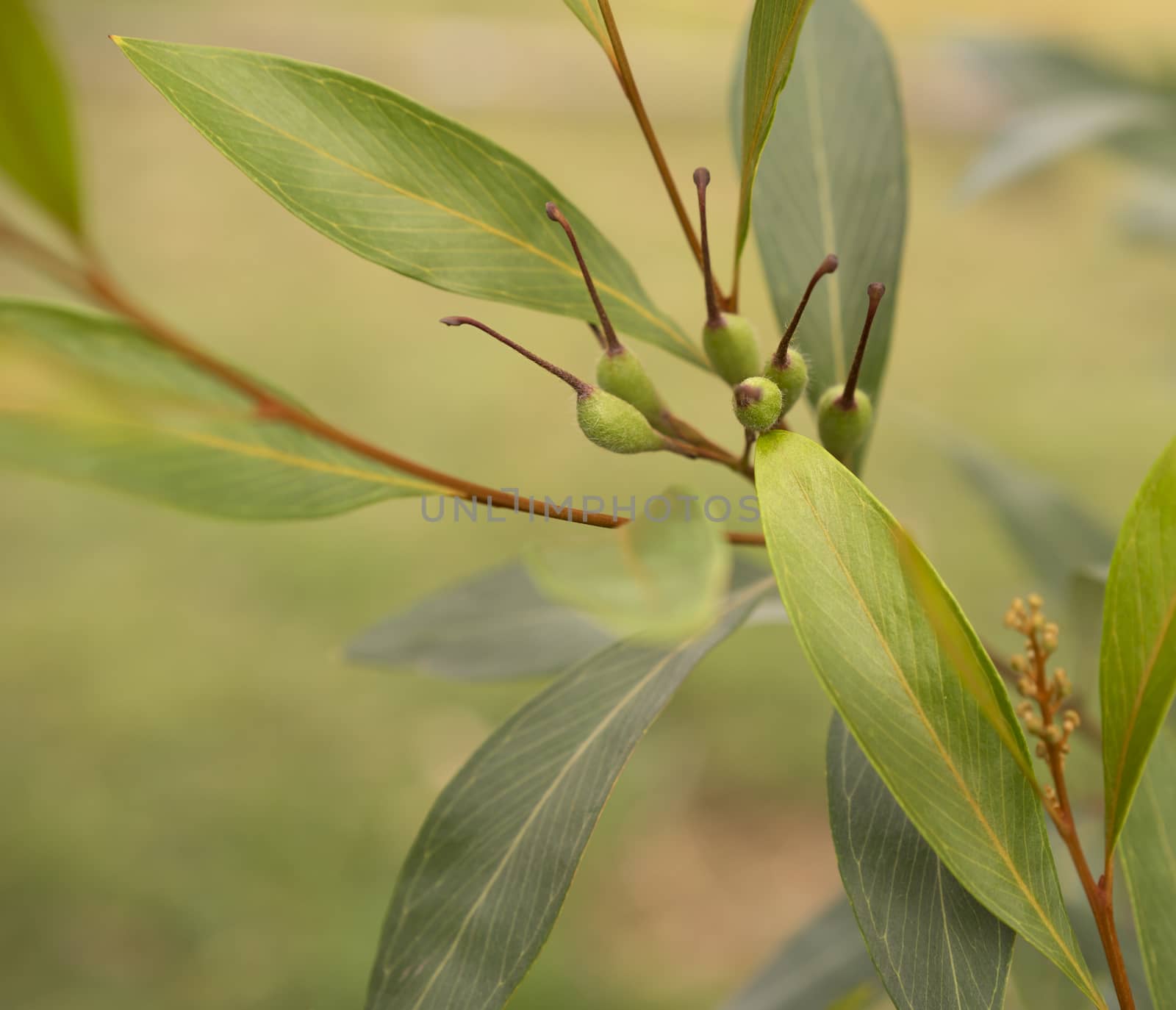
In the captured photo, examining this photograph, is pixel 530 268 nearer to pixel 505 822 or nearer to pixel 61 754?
pixel 505 822

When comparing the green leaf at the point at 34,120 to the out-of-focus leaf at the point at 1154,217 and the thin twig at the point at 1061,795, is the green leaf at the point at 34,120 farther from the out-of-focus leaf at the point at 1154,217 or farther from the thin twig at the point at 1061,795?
the out-of-focus leaf at the point at 1154,217

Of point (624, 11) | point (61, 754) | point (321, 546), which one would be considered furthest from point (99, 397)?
point (624, 11)

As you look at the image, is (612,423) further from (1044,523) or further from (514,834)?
(1044,523)

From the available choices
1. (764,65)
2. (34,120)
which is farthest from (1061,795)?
(34,120)

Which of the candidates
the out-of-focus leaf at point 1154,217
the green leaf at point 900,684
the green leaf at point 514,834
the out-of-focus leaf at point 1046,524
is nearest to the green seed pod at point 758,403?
the green leaf at point 900,684

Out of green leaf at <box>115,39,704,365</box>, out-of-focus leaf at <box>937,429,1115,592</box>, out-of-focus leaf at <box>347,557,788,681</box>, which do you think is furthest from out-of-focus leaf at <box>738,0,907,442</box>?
out-of-focus leaf at <box>937,429,1115,592</box>

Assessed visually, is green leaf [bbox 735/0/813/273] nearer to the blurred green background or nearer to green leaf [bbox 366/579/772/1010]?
green leaf [bbox 366/579/772/1010]
